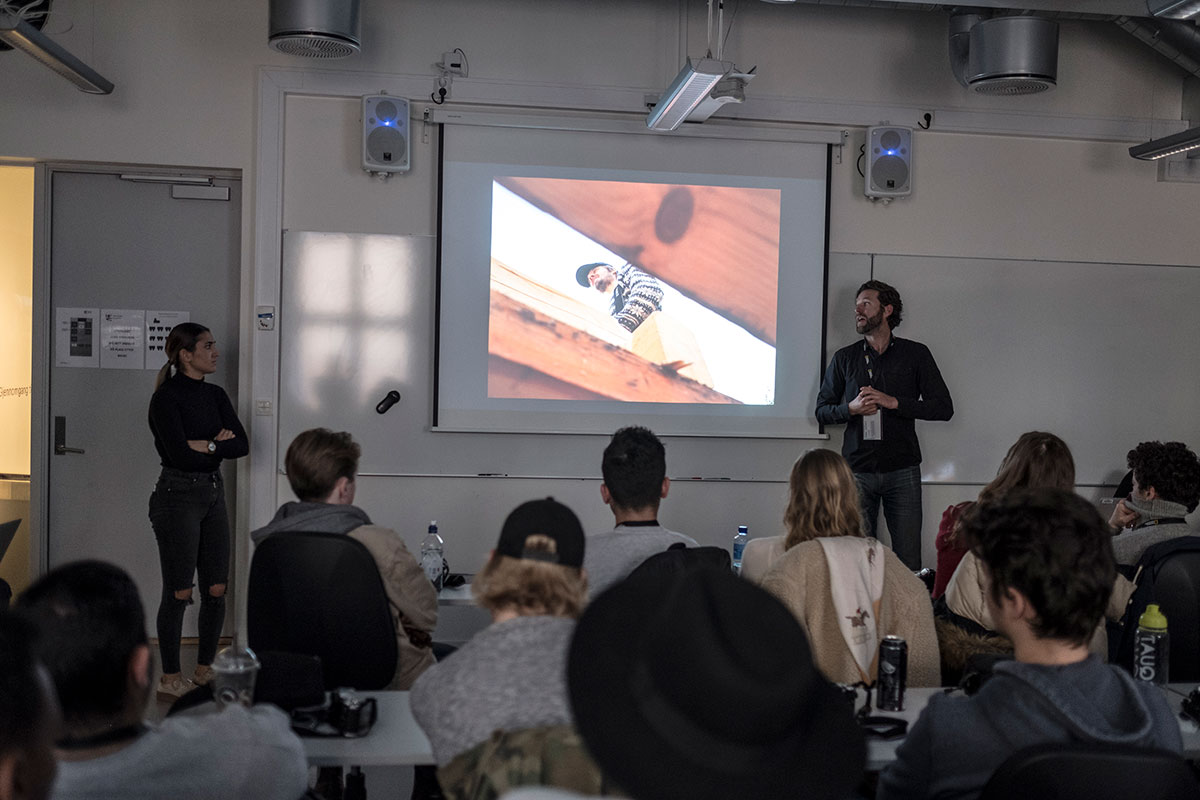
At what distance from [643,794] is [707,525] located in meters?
4.24

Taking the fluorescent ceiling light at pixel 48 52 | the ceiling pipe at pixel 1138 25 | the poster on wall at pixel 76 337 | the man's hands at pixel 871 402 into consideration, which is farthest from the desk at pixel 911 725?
the poster on wall at pixel 76 337

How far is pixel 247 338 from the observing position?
499 cm

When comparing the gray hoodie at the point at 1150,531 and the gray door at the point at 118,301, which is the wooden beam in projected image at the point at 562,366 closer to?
the gray door at the point at 118,301

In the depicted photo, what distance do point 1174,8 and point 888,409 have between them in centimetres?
205

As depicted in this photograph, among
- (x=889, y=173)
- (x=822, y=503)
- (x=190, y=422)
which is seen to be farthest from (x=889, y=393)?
(x=190, y=422)

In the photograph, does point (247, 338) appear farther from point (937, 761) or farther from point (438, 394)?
point (937, 761)

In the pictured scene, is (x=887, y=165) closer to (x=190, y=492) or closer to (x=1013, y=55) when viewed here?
(x=1013, y=55)

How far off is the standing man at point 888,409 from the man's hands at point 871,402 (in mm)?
Result: 32

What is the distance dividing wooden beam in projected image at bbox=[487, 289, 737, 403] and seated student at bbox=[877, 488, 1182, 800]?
3.50 metres

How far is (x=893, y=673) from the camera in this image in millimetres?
2258

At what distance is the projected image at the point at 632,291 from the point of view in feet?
16.7

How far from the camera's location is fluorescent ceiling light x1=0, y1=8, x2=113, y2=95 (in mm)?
3707

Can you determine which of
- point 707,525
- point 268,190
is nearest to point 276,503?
point 268,190

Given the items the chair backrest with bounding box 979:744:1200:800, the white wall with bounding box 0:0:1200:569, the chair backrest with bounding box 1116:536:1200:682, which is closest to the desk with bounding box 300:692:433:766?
the chair backrest with bounding box 979:744:1200:800
